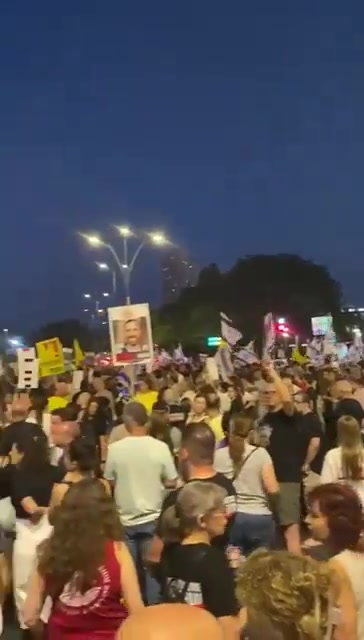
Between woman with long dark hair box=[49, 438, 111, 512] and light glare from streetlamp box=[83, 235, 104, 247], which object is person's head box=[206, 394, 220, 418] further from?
light glare from streetlamp box=[83, 235, 104, 247]

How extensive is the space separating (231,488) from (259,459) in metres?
1.09

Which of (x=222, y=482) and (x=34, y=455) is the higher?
(x=34, y=455)

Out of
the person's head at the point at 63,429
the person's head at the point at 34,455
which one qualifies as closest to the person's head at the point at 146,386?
the person's head at the point at 63,429

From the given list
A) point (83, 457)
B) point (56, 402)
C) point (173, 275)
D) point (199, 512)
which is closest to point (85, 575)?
point (199, 512)

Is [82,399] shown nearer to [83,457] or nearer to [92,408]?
[92,408]

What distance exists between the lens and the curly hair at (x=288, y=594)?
271 centimetres

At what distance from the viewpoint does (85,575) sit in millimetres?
4004

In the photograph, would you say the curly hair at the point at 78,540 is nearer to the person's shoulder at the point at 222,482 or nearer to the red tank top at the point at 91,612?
the red tank top at the point at 91,612

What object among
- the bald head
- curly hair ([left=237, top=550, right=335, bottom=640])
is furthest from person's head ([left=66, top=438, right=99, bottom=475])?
the bald head

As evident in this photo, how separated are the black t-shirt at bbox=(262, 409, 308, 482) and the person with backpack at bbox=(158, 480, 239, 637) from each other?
163 inches

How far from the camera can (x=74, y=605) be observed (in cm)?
394

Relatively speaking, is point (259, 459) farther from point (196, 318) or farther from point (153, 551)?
point (196, 318)

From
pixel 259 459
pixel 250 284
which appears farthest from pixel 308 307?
pixel 259 459

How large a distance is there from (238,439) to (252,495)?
17.6 inches
